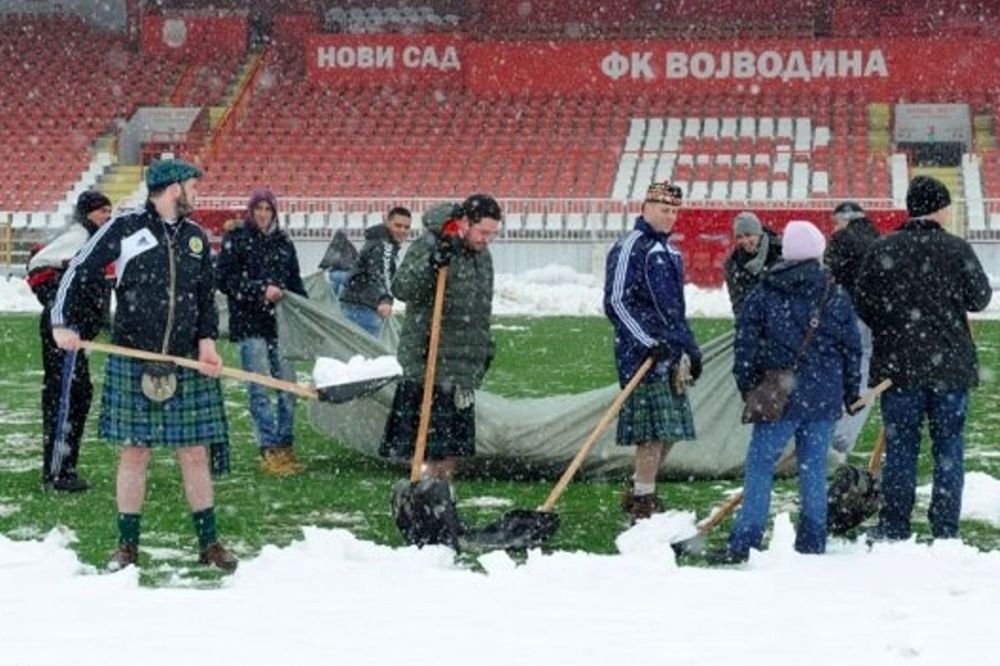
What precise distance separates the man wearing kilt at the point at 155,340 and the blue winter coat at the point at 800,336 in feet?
6.29

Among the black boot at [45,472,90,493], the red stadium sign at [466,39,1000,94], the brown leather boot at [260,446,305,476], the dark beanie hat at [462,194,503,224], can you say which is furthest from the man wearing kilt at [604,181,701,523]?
the red stadium sign at [466,39,1000,94]

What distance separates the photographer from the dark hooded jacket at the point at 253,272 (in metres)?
9.61

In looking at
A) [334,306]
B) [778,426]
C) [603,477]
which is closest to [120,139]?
[334,306]

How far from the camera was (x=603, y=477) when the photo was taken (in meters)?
9.29

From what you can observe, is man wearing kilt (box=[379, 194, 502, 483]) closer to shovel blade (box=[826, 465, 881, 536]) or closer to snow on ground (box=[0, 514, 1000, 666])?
snow on ground (box=[0, 514, 1000, 666])

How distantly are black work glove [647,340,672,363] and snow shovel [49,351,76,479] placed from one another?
2.31 m

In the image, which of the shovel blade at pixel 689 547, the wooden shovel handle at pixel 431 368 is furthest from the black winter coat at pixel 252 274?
the shovel blade at pixel 689 547

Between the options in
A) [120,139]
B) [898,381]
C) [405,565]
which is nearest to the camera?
[405,565]

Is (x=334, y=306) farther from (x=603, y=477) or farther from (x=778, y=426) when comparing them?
(x=778, y=426)

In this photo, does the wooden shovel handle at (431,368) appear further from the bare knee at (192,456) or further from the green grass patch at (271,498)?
the bare knee at (192,456)

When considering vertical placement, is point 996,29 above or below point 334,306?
above

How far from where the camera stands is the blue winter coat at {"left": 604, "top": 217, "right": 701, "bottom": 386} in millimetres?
7969

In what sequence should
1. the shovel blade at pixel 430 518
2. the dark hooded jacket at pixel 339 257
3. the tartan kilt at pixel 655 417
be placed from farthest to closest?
the dark hooded jacket at pixel 339 257, the tartan kilt at pixel 655 417, the shovel blade at pixel 430 518

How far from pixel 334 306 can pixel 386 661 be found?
6.99 meters
